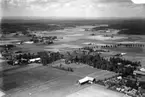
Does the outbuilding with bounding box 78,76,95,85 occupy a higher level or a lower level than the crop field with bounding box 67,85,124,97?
higher

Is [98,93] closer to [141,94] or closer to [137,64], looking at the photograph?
[141,94]

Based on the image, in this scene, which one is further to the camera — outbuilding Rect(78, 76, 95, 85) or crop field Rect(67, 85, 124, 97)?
outbuilding Rect(78, 76, 95, 85)

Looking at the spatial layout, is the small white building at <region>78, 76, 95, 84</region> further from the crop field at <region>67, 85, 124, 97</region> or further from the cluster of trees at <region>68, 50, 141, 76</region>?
the cluster of trees at <region>68, 50, 141, 76</region>

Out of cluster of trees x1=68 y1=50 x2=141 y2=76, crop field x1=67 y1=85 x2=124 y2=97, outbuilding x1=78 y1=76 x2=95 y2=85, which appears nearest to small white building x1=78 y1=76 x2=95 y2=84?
outbuilding x1=78 y1=76 x2=95 y2=85

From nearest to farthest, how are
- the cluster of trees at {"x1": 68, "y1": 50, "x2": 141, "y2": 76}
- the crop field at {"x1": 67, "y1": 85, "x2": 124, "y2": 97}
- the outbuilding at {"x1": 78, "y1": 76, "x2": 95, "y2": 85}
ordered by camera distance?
1. the crop field at {"x1": 67, "y1": 85, "x2": 124, "y2": 97}
2. the outbuilding at {"x1": 78, "y1": 76, "x2": 95, "y2": 85}
3. the cluster of trees at {"x1": 68, "y1": 50, "x2": 141, "y2": 76}

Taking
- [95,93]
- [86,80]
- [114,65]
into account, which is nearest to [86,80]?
[86,80]

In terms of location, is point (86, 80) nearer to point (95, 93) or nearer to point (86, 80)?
point (86, 80)

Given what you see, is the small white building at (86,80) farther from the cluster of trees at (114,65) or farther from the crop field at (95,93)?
the cluster of trees at (114,65)

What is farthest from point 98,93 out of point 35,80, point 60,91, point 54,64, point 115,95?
point 54,64

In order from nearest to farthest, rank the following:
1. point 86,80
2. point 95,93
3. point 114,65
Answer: point 95,93, point 86,80, point 114,65

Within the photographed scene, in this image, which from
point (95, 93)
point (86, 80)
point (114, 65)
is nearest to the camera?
point (95, 93)

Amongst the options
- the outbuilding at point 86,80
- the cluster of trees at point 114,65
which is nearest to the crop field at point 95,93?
the outbuilding at point 86,80

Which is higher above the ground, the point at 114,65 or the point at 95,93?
the point at 114,65
